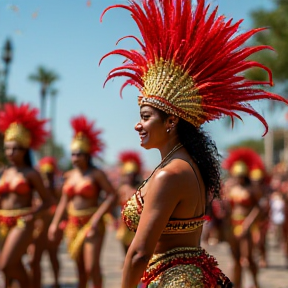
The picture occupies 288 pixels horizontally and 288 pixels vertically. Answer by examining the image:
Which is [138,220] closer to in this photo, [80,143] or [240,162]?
[80,143]

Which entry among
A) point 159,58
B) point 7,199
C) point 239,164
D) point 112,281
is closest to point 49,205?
point 7,199

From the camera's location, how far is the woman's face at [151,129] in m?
3.12

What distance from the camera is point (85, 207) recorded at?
742 centimetres

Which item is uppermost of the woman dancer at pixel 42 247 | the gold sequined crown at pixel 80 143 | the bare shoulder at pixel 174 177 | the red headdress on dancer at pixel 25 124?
the red headdress on dancer at pixel 25 124

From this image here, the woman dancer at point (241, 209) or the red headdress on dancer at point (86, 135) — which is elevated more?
the red headdress on dancer at point (86, 135)

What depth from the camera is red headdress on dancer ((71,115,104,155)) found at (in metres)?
7.88

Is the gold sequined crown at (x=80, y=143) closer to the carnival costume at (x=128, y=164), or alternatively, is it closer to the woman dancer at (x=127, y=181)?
the woman dancer at (x=127, y=181)

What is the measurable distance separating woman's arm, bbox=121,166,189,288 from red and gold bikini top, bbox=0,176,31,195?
411 centimetres

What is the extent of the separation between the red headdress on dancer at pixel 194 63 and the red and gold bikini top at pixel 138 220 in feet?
1.68

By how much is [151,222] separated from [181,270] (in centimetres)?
32

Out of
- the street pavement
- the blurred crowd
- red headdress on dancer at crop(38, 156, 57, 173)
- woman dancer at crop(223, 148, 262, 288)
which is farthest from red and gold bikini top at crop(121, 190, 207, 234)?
red headdress on dancer at crop(38, 156, 57, 173)

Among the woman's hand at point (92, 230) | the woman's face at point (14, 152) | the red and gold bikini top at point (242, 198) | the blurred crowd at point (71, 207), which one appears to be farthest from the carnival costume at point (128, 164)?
the woman's face at point (14, 152)

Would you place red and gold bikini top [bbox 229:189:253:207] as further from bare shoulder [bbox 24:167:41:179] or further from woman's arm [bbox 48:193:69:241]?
bare shoulder [bbox 24:167:41:179]

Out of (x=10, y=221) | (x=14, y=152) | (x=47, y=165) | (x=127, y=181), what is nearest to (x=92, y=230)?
(x=10, y=221)
